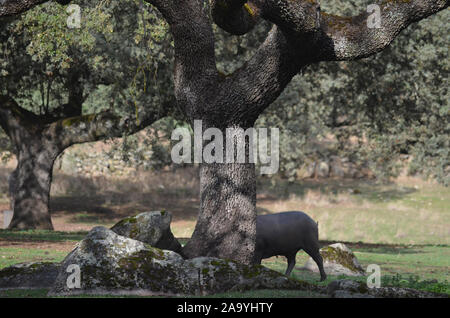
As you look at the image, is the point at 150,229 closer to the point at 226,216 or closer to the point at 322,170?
the point at 226,216

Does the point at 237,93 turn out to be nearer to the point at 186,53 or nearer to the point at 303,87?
the point at 186,53

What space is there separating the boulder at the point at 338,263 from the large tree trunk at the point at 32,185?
46.9 feet

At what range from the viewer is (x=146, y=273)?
11695 millimetres

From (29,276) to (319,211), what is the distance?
29099 mm

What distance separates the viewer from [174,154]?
37844mm

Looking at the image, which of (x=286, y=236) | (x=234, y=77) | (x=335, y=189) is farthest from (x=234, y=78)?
(x=335, y=189)

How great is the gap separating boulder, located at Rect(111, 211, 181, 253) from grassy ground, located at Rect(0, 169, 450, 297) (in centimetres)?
368

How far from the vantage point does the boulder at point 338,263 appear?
17.3 m

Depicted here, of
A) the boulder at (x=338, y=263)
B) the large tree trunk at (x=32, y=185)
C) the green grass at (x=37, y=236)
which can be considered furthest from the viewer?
the large tree trunk at (x=32, y=185)

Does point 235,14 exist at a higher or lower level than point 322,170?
higher

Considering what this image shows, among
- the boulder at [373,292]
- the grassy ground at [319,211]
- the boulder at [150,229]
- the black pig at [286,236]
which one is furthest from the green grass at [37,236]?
the boulder at [373,292]

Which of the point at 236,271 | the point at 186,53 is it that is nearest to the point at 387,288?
the point at 236,271

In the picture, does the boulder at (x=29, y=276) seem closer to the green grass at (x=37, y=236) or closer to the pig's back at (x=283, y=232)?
the pig's back at (x=283, y=232)

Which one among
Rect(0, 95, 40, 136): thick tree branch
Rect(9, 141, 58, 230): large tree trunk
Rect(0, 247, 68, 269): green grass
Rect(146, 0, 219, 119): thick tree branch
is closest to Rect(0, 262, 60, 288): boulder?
Rect(0, 247, 68, 269): green grass
